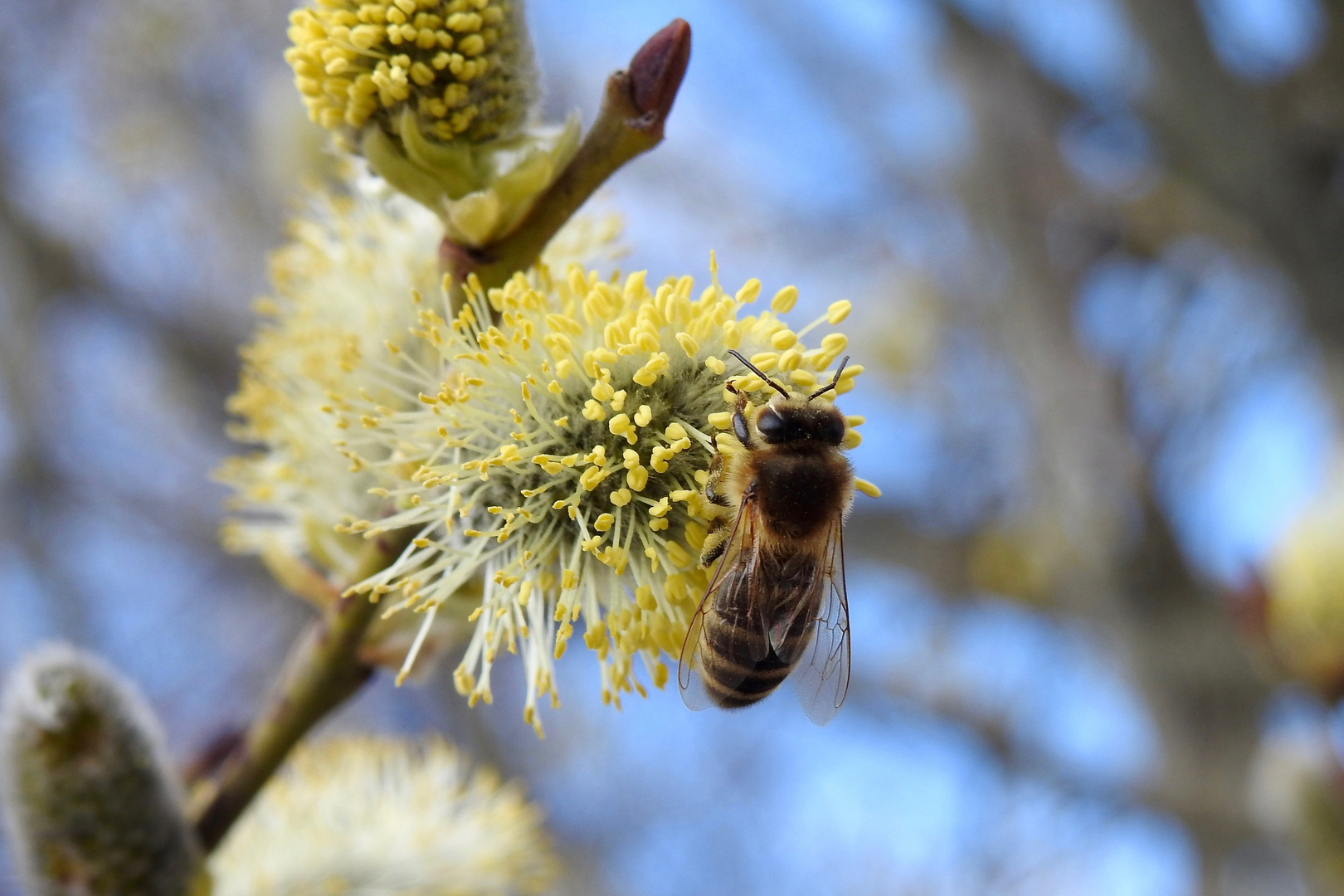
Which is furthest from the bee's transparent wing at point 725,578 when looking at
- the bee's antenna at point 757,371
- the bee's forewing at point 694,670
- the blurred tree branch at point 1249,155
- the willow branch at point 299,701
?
the blurred tree branch at point 1249,155

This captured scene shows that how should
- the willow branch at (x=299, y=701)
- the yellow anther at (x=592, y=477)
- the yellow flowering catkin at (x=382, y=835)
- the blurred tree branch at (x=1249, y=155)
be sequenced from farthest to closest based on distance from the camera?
the blurred tree branch at (x=1249, y=155) < the yellow flowering catkin at (x=382, y=835) < the willow branch at (x=299, y=701) < the yellow anther at (x=592, y=477)

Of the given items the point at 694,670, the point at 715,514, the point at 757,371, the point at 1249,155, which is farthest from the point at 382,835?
the point at 1249,155

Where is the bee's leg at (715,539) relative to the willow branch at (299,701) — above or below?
above

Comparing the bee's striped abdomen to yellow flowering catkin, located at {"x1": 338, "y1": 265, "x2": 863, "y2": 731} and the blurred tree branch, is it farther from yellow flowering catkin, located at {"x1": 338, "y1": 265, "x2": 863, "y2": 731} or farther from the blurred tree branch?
the blurred tree branch

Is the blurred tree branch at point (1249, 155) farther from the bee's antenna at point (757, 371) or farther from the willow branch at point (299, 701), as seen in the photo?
the willow branch at point (299, 701)

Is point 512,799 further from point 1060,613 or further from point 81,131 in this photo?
point 81,131
